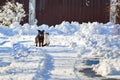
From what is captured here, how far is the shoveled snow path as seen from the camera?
370 inches

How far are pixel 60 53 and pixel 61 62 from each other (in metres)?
1.76

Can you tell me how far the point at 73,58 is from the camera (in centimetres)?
1205

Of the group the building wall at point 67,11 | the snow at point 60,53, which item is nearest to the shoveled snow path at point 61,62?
the snow at point 60,53

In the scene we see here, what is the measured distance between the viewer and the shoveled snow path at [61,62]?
9398 millimetres

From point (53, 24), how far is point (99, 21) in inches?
98.6

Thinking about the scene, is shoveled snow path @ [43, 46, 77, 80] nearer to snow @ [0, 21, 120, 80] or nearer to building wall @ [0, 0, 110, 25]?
snow @ [0, 21, 120, 80]

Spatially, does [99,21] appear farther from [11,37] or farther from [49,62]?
[49,62]

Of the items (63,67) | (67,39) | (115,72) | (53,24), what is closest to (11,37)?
(67,39)

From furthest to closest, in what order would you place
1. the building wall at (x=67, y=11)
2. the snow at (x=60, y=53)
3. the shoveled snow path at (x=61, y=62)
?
the building wall at (x=67, y=11) → the snow at (x=60, y=53) → the shoveled snow path at (x=61, y=62)

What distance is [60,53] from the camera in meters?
13.0

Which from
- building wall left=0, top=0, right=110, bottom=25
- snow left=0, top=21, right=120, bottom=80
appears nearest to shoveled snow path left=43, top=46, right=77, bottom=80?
snow left=0, top=21, right=120, bottom=80

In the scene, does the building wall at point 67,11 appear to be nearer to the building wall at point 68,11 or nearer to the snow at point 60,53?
the building wall at point 68,11

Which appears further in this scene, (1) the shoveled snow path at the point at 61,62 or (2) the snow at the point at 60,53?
(2) the snow at the point at 60,53

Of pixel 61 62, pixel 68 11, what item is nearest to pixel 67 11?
pixel 68 11
